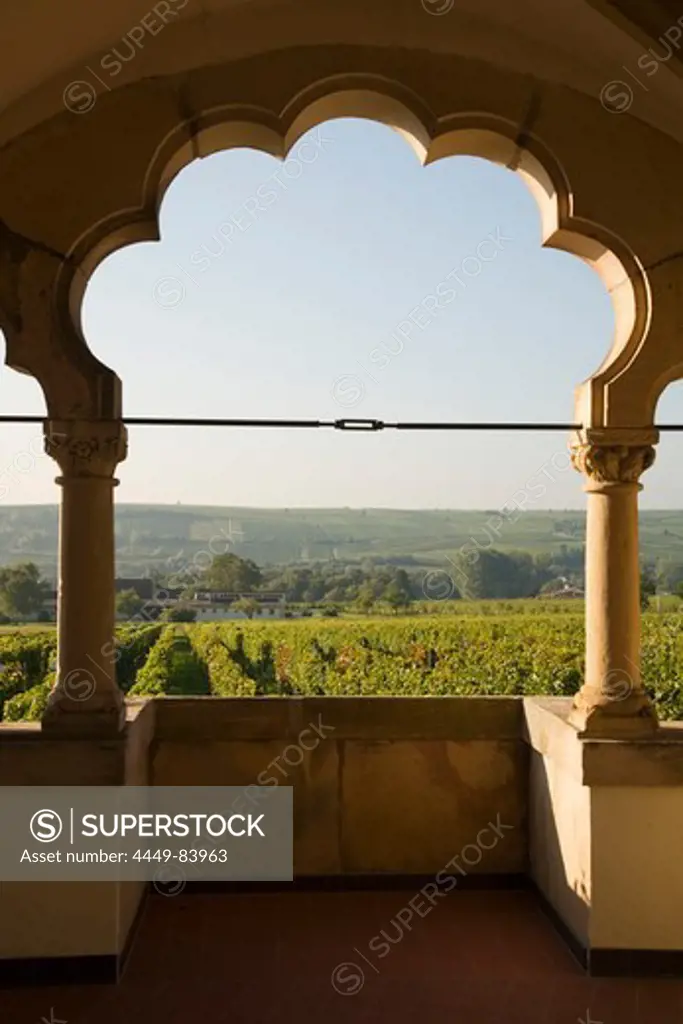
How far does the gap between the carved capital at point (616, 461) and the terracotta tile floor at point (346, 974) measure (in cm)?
255

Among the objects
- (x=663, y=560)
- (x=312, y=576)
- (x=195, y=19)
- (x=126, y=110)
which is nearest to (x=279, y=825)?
(x=126, y=110)

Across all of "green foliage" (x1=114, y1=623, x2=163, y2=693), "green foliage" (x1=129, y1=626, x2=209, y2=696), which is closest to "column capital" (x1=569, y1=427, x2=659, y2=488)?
"green foliage" (x1=129, y1=626, x2=209, y2=696)

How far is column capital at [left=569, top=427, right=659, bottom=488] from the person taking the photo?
4645 millimetres

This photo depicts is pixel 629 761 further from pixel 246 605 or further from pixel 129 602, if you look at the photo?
pixel 246 605

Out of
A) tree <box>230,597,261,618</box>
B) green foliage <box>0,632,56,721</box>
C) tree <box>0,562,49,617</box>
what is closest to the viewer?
tree <box>0,562,49,617</box>

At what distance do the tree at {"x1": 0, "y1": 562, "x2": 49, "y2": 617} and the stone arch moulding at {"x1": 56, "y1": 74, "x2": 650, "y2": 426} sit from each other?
2353 millimetres

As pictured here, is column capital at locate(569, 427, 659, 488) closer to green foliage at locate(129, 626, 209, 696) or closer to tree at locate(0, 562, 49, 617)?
tree at locate(0, 562, 49, 617)

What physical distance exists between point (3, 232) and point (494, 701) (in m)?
3.92

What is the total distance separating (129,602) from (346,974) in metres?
4.91

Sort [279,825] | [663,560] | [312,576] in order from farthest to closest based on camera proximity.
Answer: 1. [312,576]
2. [663,560]
3. [279,825]

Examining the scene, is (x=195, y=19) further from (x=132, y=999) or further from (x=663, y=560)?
(x=663, y=560)

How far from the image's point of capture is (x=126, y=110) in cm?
462

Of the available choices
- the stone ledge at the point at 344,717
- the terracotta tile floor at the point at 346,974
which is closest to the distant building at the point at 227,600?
the stone ledge at the point at 344,717

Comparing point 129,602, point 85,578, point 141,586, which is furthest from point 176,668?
point 85,578
